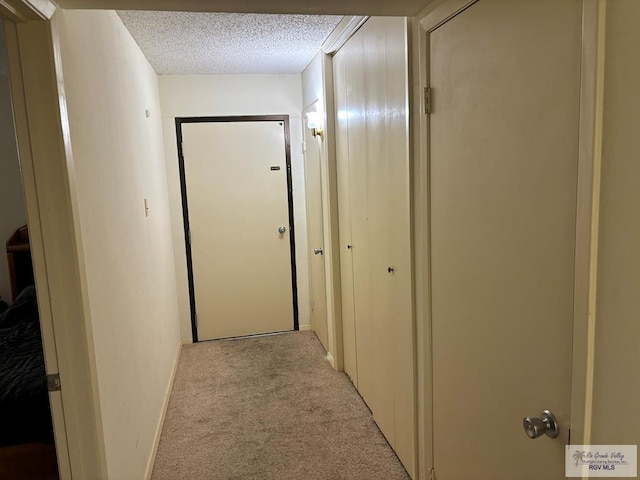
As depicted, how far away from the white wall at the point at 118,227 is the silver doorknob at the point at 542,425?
1358 millimetres

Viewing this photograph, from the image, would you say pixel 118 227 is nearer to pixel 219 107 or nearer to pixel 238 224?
pixel 238 224

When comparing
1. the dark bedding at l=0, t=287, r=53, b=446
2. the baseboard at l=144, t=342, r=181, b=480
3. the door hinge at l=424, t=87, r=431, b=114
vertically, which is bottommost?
the baseboard at l=144, t=342, r=181, b=480

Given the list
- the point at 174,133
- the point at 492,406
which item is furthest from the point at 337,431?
the point at 174,133

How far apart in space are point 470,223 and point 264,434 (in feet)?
6.05

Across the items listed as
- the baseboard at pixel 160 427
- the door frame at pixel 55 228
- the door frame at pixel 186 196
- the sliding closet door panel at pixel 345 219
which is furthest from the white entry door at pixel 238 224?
the door frame at pixel 55 228

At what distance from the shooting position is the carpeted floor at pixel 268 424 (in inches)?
94.1

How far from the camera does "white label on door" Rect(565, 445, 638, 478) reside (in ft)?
3.12

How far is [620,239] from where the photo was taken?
920 millimetres

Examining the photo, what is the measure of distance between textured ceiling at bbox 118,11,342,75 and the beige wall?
1.98m

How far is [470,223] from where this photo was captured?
1.54m

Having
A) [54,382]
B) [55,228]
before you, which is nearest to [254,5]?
[55,228]

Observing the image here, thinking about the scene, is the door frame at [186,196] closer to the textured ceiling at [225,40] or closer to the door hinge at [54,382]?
the textured ceiling at [225,40]

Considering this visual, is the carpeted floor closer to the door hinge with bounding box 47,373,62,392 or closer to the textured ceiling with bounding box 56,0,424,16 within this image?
the door hinge with bounding box 47,373,62,392

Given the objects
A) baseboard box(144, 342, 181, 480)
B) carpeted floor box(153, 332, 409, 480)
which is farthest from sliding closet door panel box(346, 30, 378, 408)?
baseboard box(144, 342, 181, 480)
